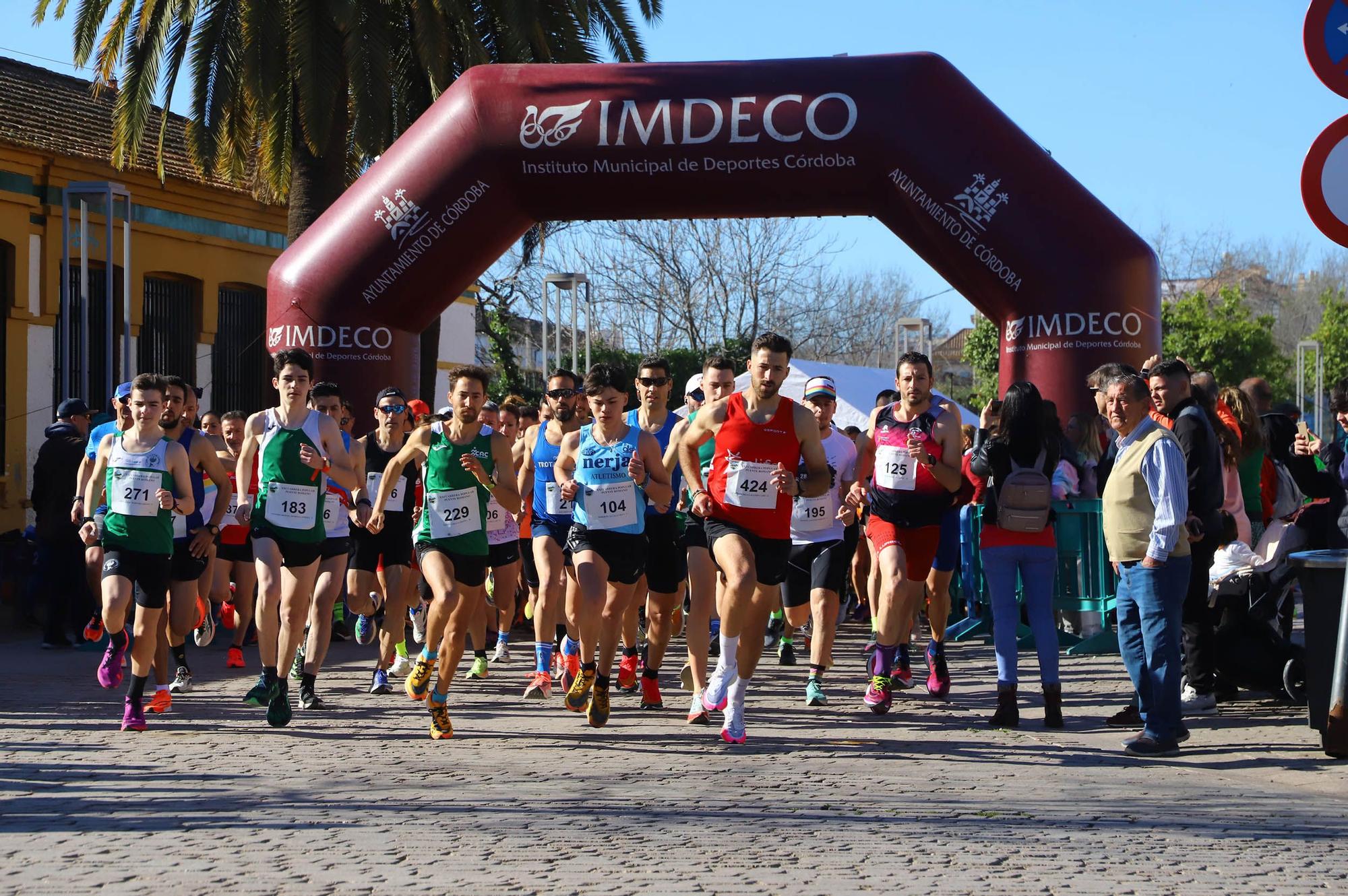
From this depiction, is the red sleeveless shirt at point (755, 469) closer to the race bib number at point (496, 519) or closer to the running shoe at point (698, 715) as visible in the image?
the running shoe at point (698, 715)

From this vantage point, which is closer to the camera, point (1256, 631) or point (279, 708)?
point (279, 708)

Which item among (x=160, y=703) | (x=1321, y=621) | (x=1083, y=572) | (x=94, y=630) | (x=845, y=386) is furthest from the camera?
(x=845, y=386)

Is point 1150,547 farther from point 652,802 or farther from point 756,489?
point 652,802

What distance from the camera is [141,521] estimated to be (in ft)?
28.0

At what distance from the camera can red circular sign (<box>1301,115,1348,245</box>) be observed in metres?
6.27

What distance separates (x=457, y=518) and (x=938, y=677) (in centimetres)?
321

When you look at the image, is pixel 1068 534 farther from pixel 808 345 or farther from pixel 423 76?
pixel 808 345

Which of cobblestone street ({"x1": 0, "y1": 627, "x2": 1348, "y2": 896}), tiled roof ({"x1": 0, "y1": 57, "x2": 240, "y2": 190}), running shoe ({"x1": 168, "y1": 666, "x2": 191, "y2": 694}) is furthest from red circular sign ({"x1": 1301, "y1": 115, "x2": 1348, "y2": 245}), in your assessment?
tiled roof ({"x1": 0, "y1": 57, "x2": 240, "y2": 190})

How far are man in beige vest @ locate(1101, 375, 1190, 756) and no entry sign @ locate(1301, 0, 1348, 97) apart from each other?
6.26ft

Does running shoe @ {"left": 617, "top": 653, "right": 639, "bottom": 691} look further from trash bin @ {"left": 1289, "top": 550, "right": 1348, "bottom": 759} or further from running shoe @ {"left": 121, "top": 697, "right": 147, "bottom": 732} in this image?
trash bin @ {"left": 1289, "top": 550, "right": 1348, "bottom": 759}

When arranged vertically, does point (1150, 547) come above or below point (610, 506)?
below

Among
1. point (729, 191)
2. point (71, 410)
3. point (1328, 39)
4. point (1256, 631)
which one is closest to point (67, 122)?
point (71, 410)

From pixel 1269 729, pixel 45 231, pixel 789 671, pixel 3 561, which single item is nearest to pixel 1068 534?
pixel 789 671

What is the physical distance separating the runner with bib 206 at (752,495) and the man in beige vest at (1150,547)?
148 cm
